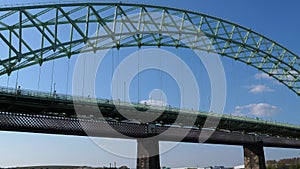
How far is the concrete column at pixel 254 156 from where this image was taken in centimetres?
7709

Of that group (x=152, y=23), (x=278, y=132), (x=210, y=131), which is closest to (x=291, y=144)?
(x=278, y=132)

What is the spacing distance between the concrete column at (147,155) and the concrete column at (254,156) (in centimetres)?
3212

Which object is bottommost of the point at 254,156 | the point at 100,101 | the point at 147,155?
the point at 254,156

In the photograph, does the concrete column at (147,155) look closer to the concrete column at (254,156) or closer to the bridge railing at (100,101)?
the bridge railing at (100,101)

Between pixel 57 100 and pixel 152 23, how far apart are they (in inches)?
704

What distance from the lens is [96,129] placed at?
50.4m

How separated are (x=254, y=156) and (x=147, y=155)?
35.4m

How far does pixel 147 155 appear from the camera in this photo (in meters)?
53.5

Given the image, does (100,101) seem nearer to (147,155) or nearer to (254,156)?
(147,155)

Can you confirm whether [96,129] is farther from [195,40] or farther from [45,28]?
[195,40]

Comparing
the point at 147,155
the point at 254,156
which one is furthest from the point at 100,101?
the point at 254,156

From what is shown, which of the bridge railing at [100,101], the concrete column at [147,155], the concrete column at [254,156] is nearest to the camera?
the bridge railing at [100,101]

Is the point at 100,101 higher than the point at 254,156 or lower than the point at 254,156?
higher

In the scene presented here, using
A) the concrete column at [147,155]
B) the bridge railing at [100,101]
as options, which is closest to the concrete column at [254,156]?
the bridge railing at [100,101]
